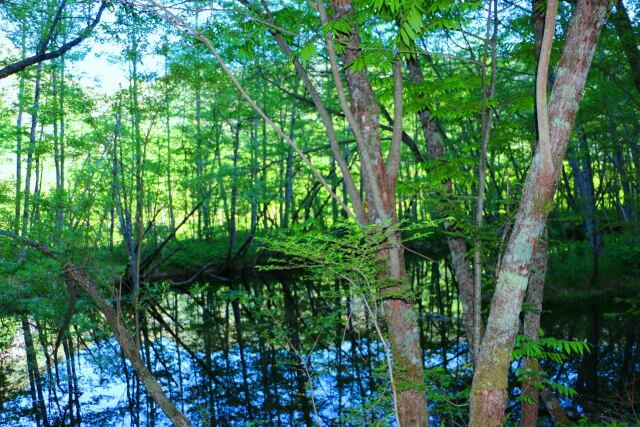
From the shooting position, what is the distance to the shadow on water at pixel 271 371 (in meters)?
8.15

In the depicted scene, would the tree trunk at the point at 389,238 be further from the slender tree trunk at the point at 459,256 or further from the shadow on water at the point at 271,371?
the slender tree trunk at the point at 459,256

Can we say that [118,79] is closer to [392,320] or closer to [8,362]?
[8,362]

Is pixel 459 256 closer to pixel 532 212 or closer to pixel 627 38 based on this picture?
pixel 532 212

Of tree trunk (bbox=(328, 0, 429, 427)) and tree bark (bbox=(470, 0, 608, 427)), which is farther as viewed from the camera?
tree trunk (bbox=(328, 0, 429, 427))

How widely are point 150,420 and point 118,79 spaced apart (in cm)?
872

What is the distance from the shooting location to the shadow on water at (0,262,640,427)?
815 centimetres

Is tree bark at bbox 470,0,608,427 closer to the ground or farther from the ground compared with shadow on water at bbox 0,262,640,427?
farther from the ground

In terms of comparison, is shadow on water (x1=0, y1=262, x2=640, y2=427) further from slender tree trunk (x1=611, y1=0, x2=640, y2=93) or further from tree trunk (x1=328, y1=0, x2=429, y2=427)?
slender tree trunk (x1=611, y1=0, x2=640, y2=93)

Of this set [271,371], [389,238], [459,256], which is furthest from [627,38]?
[271,371]

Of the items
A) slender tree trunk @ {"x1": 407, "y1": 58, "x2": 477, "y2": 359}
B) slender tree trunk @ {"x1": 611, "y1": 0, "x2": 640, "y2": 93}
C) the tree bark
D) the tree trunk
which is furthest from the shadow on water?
slender tree trunk @ {"x1": 611, "y1": 0, "x2": 640, "y2": 93}

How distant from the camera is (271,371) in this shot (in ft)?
34.4

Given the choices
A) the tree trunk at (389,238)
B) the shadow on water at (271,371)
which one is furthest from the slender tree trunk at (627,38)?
the tree trunk at (389,238)

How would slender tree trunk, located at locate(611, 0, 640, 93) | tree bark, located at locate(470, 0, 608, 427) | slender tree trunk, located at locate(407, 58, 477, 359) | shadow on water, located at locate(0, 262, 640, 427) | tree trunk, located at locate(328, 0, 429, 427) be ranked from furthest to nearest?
1. shadow on water, located at locate(0, 262, 640, 427)
2. slender tree trunk, located at locate(611, 0, 640, 93)
3. slender tree trunk, located at locate(407, 58, 477, 359)
4. tree trunk, located at locate(328, 0, 429, 427)
5. tree bark, located at locate(470, 0, 608, 427)

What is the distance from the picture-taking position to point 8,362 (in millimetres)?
11211
